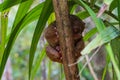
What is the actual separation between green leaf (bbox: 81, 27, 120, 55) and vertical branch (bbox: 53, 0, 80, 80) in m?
0.09

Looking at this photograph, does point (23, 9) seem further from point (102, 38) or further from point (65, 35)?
point (102, 38)

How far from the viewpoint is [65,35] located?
1.77 feet

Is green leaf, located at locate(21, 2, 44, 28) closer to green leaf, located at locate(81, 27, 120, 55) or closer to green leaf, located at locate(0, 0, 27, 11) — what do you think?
green leaf, located at locate(0, 0, 27, 11)

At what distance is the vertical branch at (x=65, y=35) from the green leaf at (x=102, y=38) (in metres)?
0.09

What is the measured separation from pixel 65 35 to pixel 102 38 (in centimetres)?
12

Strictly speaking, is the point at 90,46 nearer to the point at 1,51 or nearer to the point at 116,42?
the point at 116,42

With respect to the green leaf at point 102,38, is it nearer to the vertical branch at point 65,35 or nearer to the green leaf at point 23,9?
the vertical branch at point 65,35

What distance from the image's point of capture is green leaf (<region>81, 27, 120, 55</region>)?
41 centimetres

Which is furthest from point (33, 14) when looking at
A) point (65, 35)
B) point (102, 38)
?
point (102, 38)

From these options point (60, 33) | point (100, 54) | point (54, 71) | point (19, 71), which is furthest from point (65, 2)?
point (19, 71)

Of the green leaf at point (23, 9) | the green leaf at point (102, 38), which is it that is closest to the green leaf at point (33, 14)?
the green leaf at point (23, 9)

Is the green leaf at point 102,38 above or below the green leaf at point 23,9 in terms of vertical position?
above

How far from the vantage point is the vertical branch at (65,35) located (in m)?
0.54

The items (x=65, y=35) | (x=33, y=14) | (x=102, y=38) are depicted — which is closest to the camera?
(x=102, y=38)
